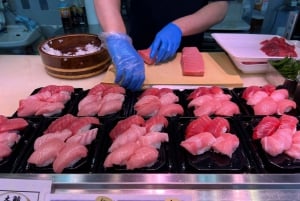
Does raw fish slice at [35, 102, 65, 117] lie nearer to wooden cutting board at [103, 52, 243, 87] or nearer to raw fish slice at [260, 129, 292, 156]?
wooden cutting board at [103, 52, 243, 87]

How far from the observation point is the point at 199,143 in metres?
0.86

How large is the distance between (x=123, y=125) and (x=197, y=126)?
25 cm

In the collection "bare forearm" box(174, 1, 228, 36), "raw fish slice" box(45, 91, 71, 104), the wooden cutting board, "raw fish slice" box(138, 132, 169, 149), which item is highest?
"bare forearm" box(174, 1, 228, 36)

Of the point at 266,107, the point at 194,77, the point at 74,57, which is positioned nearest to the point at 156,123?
the point at 266,107

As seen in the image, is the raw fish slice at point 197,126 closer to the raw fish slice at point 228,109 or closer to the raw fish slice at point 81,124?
the raw fish slice at point 228,109

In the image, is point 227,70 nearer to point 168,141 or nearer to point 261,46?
point 261,46

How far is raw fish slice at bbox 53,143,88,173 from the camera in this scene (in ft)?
2.67

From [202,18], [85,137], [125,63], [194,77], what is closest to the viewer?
[85,137]

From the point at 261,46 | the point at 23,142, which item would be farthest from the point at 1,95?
the point at 261,46

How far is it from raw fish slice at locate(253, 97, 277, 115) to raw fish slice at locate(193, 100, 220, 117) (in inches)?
5.9

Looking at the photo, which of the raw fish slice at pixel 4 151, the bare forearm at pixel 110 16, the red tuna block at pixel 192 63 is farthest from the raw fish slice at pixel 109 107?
the bare forearm at pixel 110 16

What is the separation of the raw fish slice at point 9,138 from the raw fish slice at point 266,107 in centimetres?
88

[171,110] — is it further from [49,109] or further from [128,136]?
[49,109]

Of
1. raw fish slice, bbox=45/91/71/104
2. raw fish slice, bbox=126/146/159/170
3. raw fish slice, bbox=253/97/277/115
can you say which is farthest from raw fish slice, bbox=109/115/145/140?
raw fish slice, bbox=253/97/277/115
